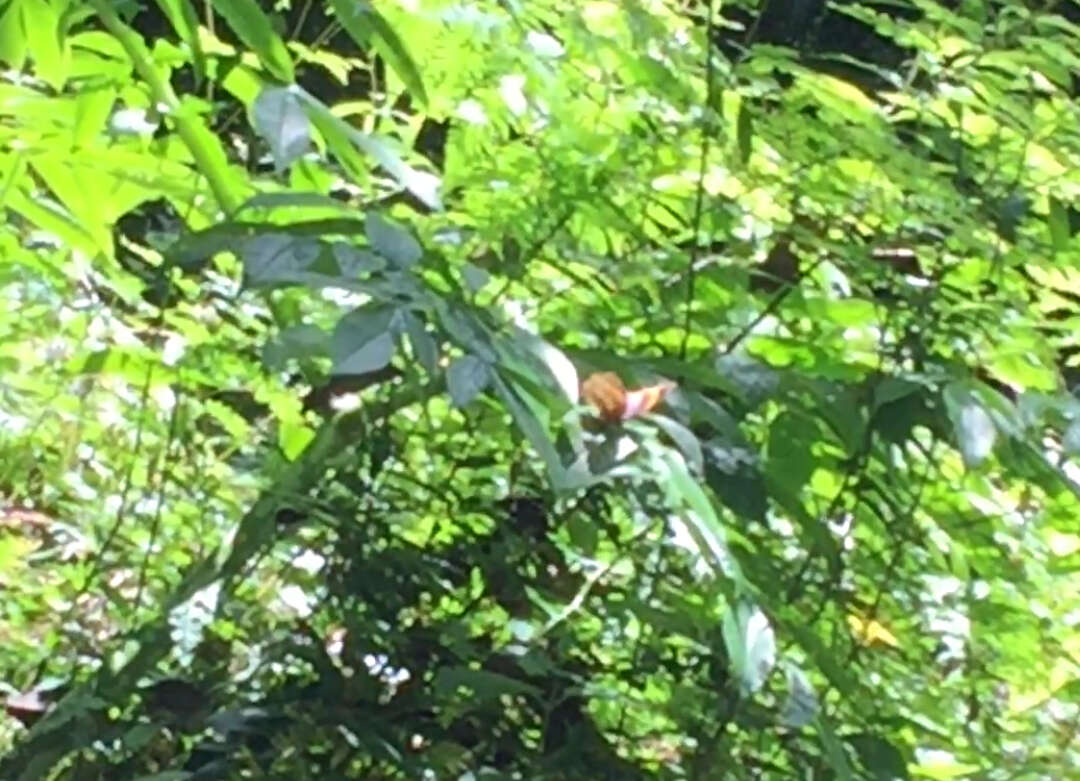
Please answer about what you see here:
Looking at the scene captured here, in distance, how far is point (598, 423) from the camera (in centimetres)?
65

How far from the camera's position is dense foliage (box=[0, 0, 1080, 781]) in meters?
0.75

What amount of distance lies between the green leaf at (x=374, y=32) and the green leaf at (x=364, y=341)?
11 centimetres

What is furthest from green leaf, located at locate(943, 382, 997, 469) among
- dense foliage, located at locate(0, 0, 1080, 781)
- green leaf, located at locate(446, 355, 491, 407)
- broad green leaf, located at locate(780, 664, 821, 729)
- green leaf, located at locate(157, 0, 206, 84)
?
green leaf, located at locate(157, 0, 206, 84)

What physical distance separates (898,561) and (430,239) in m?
0.27

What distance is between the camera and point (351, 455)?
842mm

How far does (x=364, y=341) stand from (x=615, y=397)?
0.37ft

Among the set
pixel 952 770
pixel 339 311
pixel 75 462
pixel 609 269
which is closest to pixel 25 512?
pixel 75 462

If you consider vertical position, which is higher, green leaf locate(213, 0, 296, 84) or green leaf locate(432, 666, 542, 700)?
green leaf locate(213, 0, 296, 84)

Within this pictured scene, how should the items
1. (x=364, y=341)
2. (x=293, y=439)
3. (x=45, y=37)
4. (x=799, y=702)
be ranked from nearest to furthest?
(x=364, y=341)
(x=799, y=702)
(x=45, y=37)
(x=293, y=439)

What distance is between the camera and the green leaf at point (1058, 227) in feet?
2.86

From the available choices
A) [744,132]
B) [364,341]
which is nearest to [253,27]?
[364,341]

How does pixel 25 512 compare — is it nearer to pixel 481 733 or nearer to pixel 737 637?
pixel 481 733

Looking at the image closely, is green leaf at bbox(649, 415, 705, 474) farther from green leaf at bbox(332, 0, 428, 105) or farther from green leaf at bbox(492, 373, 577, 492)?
green leaf at bbox(332, 0, 428, 105)

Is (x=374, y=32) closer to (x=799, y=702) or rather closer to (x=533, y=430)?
(x=533, y=430)
